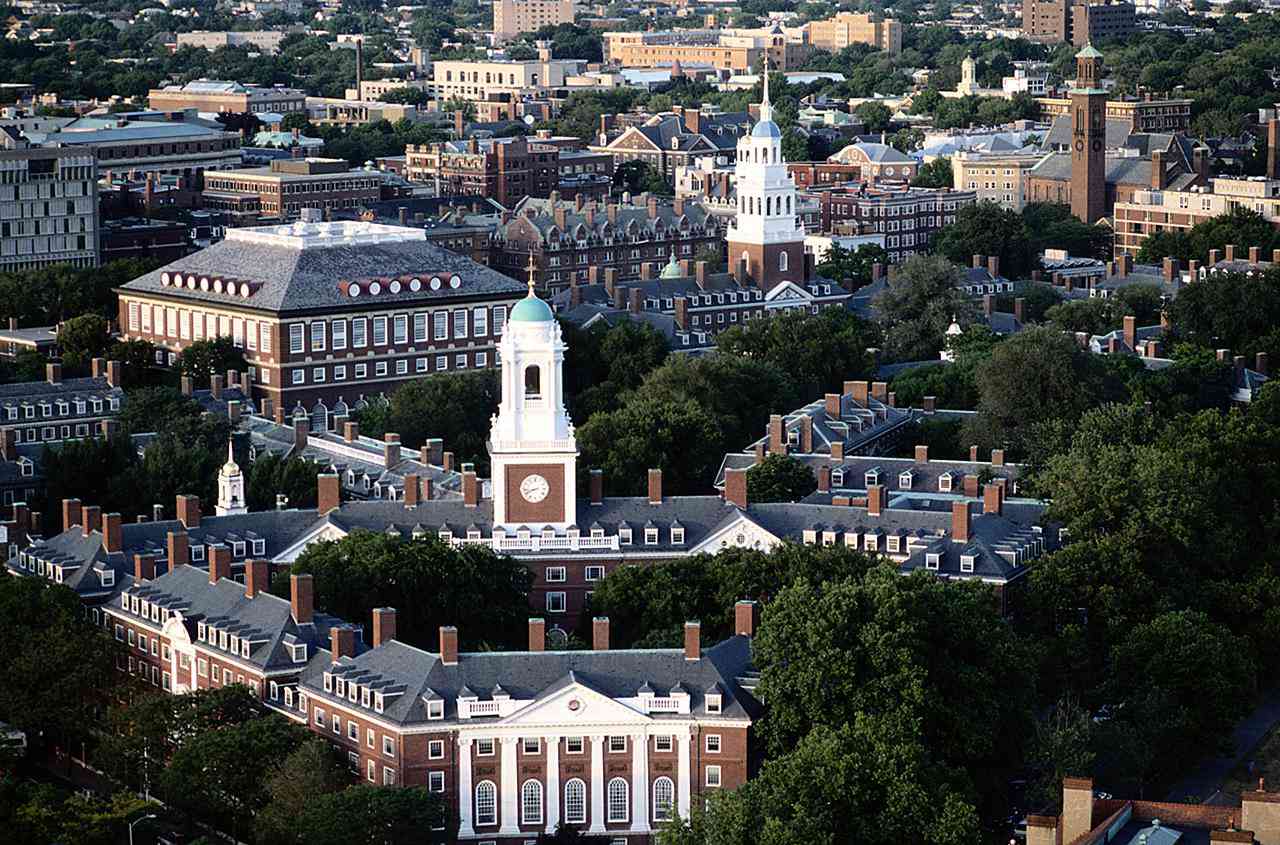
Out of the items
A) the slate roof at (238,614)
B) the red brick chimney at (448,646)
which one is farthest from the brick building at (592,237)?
the red brick chimney at (448,646)

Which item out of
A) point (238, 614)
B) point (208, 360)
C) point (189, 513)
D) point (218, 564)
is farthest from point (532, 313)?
point (208, 360)

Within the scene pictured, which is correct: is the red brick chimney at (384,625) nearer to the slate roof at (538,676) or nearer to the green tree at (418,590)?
the slate roof at (538,676)

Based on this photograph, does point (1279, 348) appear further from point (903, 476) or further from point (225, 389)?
point (225, 389)

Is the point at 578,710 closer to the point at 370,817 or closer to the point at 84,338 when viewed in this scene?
the point at 370,817

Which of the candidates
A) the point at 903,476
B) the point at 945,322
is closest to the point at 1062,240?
the point at 945,322

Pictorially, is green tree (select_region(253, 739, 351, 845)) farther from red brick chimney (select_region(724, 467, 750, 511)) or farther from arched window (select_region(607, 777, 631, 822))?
red brick chimney (select_region(724, 467, 750, 511))

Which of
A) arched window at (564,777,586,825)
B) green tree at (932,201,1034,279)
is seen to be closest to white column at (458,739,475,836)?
arched window at (564,777,586,825)
